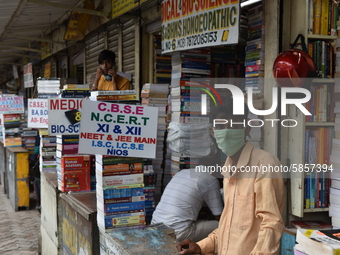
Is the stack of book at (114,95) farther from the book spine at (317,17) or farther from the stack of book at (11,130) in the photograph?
the stack of book at (11,130)

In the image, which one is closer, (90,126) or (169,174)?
(90,126)

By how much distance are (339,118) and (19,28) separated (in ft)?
32.8

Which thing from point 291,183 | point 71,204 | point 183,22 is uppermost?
point 183,22

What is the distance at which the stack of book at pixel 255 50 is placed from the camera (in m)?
3.85

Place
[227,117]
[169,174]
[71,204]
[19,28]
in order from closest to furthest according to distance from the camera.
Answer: [227,117] → [71,204] → [169,174] → [19,28]

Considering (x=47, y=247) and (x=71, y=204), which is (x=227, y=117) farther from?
(x=47, y=247)

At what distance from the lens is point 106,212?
306cm

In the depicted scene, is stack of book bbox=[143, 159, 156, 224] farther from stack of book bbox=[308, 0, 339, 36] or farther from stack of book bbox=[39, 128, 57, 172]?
stack of book bbox=[39, 128, 57, 172]

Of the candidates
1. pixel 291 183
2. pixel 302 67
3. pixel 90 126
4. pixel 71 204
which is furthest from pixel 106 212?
pixel 302 67

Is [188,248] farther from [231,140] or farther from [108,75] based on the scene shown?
[108,75]

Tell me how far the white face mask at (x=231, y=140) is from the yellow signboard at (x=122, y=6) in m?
4.14

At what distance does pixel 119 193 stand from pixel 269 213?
1.27 m

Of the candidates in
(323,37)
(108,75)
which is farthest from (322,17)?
(108,75)

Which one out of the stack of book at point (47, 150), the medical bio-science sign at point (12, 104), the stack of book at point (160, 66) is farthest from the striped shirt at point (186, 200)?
the medical bio-science sign at point (12, 104)
